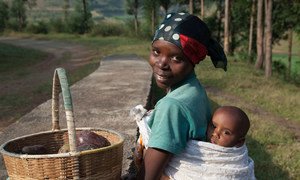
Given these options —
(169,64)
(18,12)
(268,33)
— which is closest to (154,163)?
(169,64)

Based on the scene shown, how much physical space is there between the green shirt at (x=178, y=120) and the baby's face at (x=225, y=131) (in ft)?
0.18

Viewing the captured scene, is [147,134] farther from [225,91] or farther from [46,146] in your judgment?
[225,91]

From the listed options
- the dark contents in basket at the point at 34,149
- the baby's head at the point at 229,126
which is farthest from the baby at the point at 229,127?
the dark contents in basket at the point at 34,149

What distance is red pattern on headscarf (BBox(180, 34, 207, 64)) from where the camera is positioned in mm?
2219

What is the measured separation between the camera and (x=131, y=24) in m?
42.2

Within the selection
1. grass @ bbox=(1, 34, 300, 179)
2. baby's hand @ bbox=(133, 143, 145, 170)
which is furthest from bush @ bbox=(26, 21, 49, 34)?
baby's hand @ bbox=(133, 143, 145, 170)

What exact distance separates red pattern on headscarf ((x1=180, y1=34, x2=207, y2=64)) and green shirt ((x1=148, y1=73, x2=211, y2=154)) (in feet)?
0.52

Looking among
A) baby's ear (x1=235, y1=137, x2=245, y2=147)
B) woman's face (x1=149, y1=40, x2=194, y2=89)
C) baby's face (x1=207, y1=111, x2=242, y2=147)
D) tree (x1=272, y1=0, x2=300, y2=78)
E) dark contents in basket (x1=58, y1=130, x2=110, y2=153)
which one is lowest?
tree (x1=272, y1=0, x2=300, y2=78)

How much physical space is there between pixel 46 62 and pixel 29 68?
1.90 meters

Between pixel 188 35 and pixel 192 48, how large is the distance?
0.22ft

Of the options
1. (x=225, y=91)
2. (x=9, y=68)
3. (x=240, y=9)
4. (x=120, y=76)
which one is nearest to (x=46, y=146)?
(x=120, y=76)

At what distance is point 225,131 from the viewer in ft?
7.15

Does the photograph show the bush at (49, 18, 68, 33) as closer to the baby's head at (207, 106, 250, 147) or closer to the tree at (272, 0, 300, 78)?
the tree at (272, 0, 300, 78)

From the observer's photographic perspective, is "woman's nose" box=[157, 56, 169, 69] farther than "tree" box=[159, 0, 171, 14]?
No
